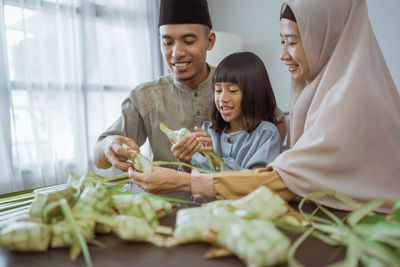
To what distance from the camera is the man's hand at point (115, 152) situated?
1.20m

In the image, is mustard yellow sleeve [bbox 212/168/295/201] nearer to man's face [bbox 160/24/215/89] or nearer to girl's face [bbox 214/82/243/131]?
girl's face [bbox 214/82/243/131]

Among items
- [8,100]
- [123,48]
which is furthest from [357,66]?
[123,48]

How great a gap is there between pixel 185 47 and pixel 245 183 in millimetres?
934

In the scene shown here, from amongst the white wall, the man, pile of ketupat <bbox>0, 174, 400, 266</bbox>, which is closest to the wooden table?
pile of ketupat <bbox>0, 174, 400, 266</bbox>

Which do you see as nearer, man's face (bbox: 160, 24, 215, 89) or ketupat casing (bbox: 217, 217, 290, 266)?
ketupat casing (bbox: 217, 217, 290, 266)

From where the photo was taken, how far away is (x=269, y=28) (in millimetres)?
3643

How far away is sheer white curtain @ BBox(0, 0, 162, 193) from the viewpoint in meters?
2.68

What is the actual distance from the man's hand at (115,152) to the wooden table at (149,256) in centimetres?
51

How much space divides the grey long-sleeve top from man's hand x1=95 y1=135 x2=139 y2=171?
33 cm

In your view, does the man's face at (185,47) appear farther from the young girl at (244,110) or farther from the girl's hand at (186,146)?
the girl's hand at (186,146)

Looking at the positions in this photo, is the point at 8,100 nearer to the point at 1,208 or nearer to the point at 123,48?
the point at 123,48

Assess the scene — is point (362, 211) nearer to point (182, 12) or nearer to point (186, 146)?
point (186, 146)

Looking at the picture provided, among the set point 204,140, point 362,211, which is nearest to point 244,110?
point 204,140

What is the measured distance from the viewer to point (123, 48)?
3512 mm
